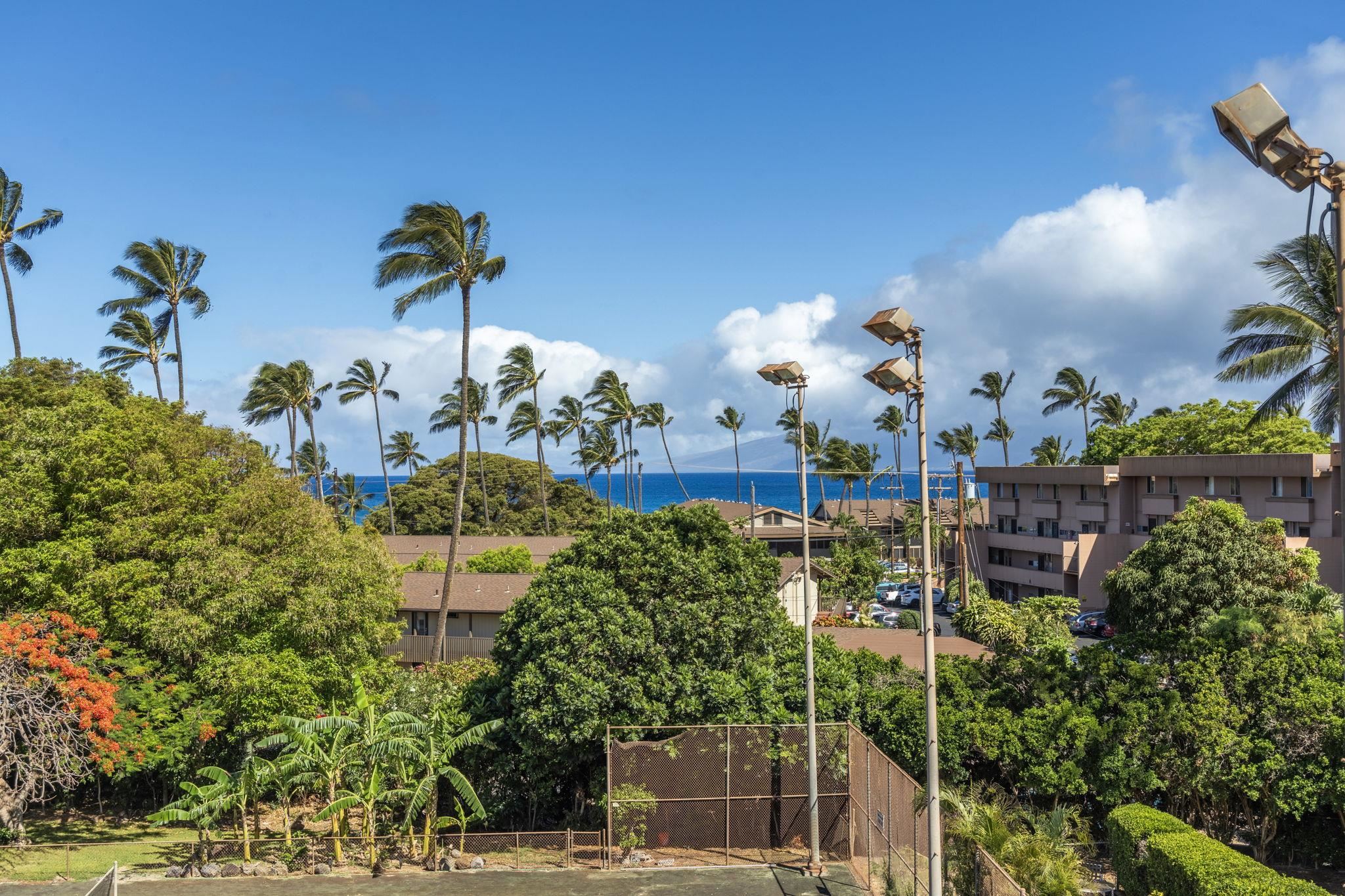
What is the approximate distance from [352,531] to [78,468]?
1227cm

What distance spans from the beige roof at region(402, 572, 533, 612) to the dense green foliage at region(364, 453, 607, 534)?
1388 inches

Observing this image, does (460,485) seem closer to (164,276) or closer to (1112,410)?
(164,276)

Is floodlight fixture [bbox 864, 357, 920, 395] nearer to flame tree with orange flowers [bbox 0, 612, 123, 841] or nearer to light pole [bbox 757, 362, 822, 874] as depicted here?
light pole [bbox 757, 362, 822, 874]

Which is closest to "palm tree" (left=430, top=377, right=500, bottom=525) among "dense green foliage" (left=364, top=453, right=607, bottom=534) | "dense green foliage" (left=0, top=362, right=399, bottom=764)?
"dense green foliage" (left=364, top=453, right=607, bottom=534)

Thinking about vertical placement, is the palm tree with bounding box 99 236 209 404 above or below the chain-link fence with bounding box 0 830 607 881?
above

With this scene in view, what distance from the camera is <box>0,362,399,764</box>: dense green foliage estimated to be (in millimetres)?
22656

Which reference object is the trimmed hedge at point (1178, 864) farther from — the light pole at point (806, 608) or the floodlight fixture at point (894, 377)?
the floodlight fixture at point (894, 377)

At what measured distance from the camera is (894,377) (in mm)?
12695

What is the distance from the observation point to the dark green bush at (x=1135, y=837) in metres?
17.7

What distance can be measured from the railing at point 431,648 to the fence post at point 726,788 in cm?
2412

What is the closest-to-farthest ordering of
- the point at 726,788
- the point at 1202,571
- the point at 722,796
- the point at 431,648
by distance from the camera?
the point at 726,788 → the point at 722,796 → the point at 1202,571 → the point at 431,648

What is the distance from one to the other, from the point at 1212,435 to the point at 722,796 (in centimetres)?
5865

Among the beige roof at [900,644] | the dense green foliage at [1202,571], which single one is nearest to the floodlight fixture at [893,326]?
the dense green foliage at [1202,571]

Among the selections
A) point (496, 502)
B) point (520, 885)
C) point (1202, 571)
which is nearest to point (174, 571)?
point (520, 885)
